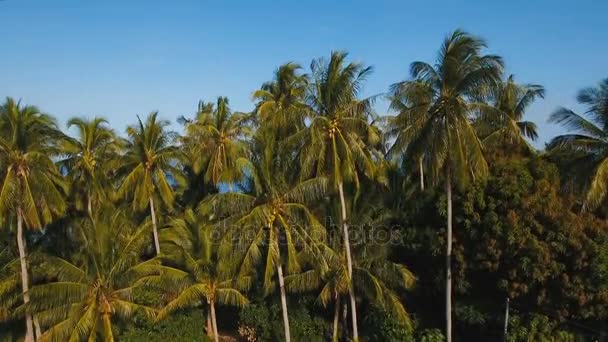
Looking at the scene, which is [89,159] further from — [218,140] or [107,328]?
[107,328]

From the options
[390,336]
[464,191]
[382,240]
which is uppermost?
[464,191]

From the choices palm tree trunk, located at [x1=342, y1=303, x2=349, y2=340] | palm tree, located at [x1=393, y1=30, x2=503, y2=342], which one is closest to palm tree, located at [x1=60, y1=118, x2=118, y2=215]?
palm tree trunk, located at [x1=342, y1=303, x2=349, y2=340]

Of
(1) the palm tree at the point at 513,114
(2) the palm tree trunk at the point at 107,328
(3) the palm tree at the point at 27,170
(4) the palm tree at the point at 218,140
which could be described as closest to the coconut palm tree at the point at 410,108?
(1) the palm tree at the point at 513,114

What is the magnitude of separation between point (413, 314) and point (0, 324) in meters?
18.9

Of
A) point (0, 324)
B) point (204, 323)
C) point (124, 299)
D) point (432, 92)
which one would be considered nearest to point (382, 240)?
point (432, 92)

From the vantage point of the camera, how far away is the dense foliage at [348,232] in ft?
70.1

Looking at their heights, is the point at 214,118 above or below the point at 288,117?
above

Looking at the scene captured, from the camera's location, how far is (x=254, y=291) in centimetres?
2658

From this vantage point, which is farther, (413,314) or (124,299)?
(413,314)

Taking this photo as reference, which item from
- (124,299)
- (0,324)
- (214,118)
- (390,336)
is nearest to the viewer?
(124,299)

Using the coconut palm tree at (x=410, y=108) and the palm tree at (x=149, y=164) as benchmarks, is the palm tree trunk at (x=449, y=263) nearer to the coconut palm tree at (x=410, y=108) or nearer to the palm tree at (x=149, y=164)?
the coconut palm tree at (x=410, y=108)

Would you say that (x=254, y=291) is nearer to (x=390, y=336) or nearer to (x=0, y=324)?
(x=390, y=336)

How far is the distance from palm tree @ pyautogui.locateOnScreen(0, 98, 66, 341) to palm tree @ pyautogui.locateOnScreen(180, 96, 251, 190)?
8.02 metres

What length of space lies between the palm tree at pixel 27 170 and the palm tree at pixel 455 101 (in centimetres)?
1443
